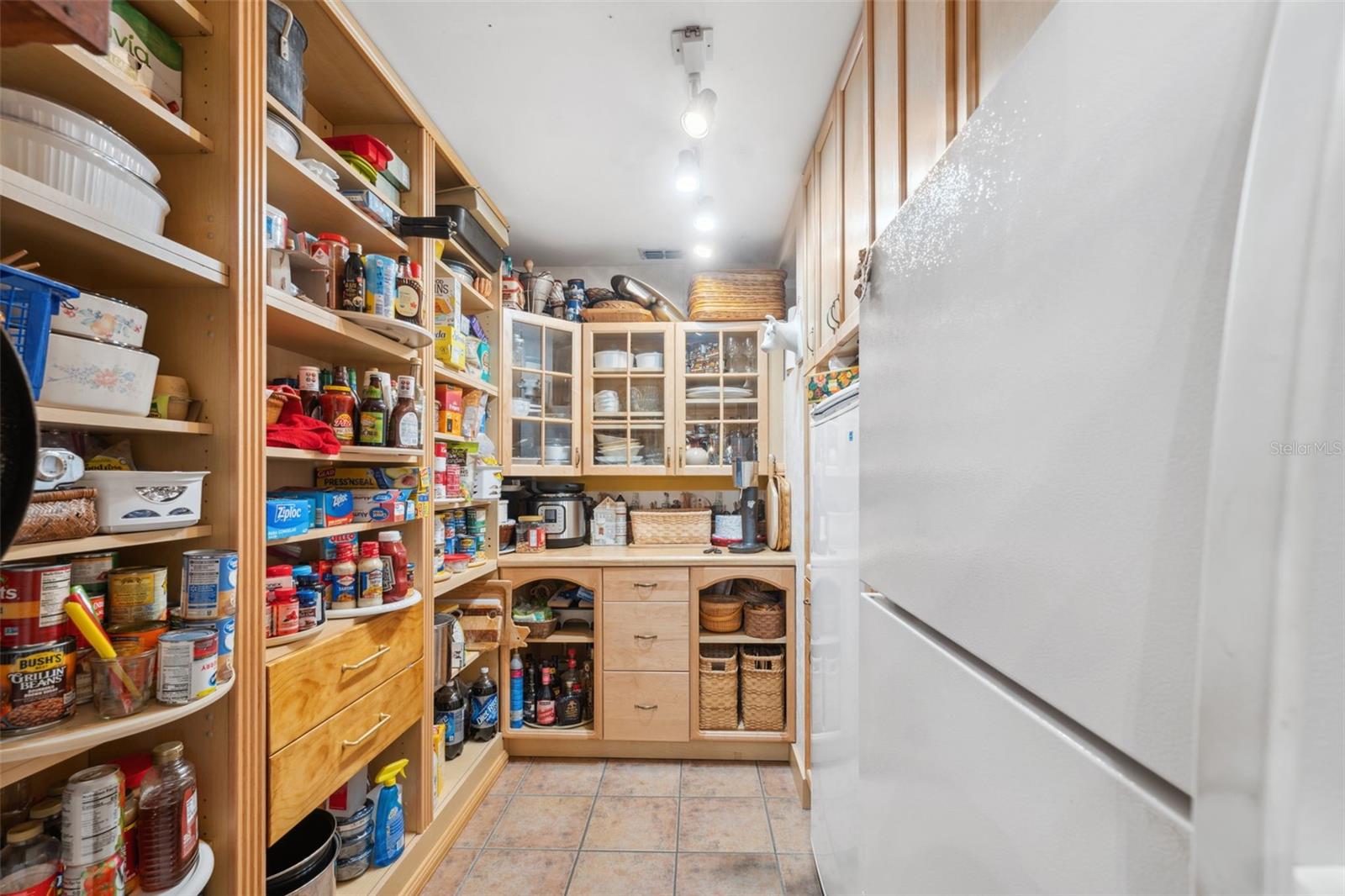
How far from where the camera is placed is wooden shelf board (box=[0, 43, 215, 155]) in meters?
0.82

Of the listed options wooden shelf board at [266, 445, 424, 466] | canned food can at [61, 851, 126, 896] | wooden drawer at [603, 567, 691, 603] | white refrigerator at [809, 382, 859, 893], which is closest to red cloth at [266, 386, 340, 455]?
wooden shelf board at [266, 445, 424, 466]

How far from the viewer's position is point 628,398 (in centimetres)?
294

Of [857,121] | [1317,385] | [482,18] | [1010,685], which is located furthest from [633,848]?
[482,18]

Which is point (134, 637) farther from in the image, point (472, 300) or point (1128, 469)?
point (472, 300)

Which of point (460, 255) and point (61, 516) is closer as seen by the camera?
point (61, 516)

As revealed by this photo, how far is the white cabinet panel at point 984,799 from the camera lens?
33cm

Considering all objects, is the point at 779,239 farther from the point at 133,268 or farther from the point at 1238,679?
the point at 1238,679

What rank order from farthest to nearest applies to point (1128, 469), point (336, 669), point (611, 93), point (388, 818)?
point (611, 93) < point (388, 818) < point (336, 669) < point (1128, 469)

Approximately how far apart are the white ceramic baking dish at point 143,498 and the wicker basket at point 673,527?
6.67ft

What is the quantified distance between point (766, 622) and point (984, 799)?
206 centimetres

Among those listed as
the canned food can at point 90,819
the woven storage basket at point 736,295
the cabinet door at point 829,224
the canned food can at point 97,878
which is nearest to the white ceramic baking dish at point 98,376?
the canned food can at point 90,819

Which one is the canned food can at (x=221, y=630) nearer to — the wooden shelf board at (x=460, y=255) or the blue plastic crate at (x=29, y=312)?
the blue plastic crate at (x=29, y=312)

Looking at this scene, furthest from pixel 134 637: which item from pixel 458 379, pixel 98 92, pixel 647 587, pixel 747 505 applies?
pixel 747 505

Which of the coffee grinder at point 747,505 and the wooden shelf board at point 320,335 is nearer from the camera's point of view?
the wooden shelf board at point 320,335
